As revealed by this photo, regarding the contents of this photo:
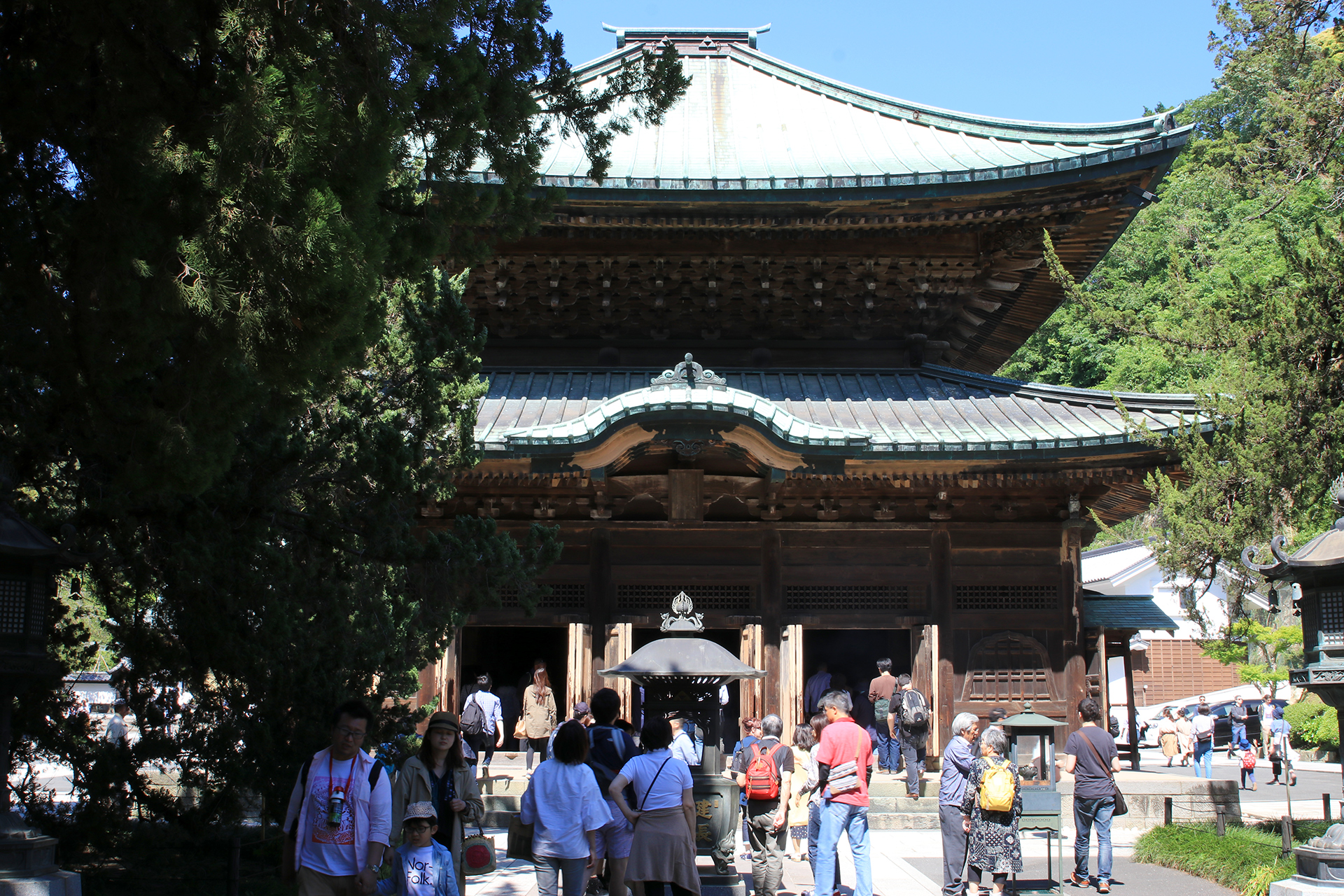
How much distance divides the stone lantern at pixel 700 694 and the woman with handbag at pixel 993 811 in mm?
1611

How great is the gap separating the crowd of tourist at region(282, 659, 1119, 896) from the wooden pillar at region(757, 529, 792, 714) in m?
2.89

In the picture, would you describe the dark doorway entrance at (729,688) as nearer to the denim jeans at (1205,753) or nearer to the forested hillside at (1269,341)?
the forested hillside at (1269,341)

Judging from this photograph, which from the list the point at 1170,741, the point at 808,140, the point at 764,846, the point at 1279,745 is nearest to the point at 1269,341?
the point at 808,140

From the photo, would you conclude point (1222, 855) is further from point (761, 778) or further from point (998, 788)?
point (761, 778)

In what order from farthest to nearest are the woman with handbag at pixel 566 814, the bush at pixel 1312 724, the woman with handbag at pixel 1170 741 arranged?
the woman with handbag at pixel 1170 741
the bush at pixel 1312 724
the woman with handbag at pixel 566 814

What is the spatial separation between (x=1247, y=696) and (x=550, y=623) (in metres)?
31.9

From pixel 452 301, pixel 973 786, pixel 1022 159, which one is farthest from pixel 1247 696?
pixel 452 301

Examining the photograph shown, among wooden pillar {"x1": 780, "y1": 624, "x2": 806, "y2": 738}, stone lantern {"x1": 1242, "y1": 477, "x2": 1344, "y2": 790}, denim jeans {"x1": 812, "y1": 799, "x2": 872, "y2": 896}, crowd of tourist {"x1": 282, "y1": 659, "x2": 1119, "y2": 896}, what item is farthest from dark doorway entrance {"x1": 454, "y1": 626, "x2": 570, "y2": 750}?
stone lantern {"x1": 1242, "y1": 477, "x2": 1344, "y2": 790}

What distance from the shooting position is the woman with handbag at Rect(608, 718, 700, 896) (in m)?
5.77

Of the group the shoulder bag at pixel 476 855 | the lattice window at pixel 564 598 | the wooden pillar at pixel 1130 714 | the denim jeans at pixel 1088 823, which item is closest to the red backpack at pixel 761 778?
the shoulder bag at pixel 476 855

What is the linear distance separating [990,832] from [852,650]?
11.4 meters

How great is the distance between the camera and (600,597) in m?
12.1

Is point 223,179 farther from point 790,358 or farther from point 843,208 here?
point 790,358

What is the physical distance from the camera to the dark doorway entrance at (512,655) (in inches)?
662
